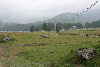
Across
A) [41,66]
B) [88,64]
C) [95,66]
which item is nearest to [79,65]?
[88,64]

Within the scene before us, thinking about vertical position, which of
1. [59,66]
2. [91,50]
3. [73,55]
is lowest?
[59,66]

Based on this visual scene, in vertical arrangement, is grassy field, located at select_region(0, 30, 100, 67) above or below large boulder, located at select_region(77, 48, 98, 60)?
below

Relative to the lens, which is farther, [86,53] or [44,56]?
[44,56]

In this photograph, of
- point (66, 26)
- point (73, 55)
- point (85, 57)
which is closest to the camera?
point (85, 57)

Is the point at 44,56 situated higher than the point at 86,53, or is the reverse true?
the point at 86,53

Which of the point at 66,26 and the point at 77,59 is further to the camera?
the point at 66,26

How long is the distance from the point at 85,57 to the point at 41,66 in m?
6.72

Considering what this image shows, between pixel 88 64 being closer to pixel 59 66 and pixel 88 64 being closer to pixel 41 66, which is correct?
pixel 59 66

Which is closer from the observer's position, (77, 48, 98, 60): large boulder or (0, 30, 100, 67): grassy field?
(0, 30, 100, 67): grassy field

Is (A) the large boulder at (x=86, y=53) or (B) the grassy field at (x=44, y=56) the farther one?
(A) the large boulder at (x=86, y=53)

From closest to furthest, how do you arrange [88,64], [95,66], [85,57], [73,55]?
1. [95,66]
2. [88,64]
3. [85,57]
4. [73,55]

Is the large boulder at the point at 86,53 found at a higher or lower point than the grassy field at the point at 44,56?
higher

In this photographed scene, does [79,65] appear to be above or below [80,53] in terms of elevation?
below

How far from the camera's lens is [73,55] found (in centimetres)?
1527
